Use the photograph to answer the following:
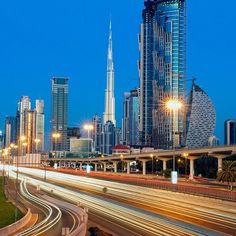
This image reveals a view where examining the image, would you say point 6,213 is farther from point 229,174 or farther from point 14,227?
point 229,174

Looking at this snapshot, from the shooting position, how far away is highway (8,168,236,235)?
1594 inches

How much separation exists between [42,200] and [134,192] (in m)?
12.8

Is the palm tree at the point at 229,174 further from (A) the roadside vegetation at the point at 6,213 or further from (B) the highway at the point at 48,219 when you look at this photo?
(A) the roadside vegetation at the point at 6,213

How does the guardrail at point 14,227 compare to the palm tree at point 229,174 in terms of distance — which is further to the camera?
the palm tree at point 229,174

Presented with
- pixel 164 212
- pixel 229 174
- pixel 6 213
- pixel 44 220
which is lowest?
pixel 6 213

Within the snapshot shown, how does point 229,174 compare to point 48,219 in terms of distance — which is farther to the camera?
point 229,174

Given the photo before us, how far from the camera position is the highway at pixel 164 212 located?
40.5 meters

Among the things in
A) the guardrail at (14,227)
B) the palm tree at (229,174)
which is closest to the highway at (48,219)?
the guardrail at (14,227)

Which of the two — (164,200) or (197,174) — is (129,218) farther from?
(197,174)

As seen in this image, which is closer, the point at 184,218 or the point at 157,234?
the point at 157,234

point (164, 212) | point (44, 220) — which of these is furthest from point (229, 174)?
point (44, 220)

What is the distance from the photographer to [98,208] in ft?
196

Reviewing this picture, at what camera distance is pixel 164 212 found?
52750mm

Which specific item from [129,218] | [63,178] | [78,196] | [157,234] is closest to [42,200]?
[78,196]
